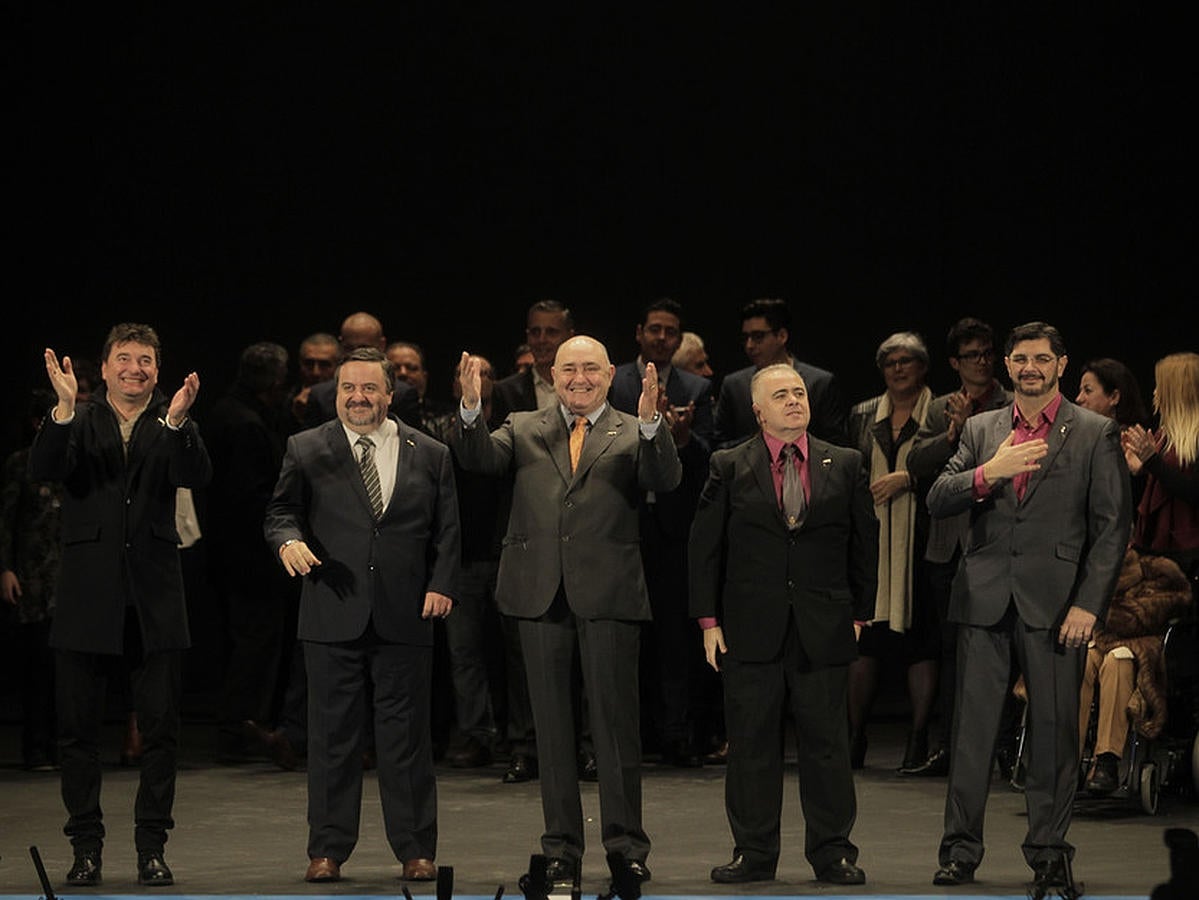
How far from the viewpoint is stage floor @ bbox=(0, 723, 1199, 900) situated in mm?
5582

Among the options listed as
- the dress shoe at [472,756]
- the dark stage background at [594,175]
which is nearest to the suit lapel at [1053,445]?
the dress shoe at [472,756]

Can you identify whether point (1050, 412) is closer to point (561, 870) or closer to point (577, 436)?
point (577, 436)

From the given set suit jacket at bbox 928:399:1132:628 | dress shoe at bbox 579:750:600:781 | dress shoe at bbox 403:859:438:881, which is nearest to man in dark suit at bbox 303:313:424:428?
dress shoe at bbox 579:750:600:781

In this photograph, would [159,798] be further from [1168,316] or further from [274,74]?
[1168,316]

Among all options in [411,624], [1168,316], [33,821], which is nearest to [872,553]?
[411,624]

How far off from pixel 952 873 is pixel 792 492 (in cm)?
114

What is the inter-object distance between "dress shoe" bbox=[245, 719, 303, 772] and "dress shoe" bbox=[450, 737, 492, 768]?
2.04 feet

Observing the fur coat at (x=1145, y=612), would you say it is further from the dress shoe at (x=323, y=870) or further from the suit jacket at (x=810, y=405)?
the dress shoe at (x=323, y=870)

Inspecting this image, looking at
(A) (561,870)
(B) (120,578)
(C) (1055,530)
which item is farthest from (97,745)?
(C) (1055,530)

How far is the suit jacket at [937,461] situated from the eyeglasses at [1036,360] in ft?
4.55

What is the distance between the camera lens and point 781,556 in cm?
572

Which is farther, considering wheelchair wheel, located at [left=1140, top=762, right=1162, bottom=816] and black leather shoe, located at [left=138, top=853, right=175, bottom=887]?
wheelchair wheel, located at [left=1140, top=762, right=1162, bottom=816]

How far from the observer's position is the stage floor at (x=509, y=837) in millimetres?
5582

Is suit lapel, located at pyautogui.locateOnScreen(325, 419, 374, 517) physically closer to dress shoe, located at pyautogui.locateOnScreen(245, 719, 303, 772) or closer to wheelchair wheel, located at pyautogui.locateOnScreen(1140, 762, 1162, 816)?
dress shoe, located at pyautogui.locateOnScreen(245, 719, 303, 772)
